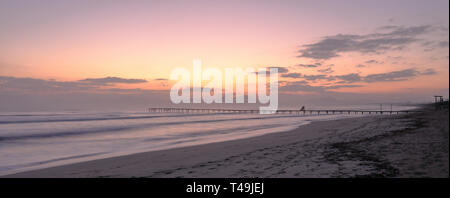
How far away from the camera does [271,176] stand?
7.50 meters

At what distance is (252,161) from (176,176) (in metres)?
2.99

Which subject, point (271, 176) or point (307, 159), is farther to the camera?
point (307, 159)

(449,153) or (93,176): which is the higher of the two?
(449,153)

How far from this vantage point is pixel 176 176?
813 cm
